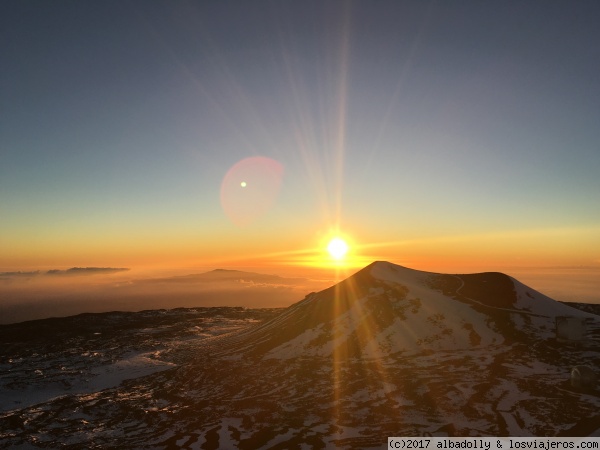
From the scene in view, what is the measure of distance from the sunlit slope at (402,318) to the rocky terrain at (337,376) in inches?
8.5

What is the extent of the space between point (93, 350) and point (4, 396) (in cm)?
2088

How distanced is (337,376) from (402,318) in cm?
1421

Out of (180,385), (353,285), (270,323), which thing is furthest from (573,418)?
(270,323)

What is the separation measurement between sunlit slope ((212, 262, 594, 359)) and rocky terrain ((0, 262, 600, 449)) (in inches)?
8.5

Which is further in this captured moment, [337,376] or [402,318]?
[402,318]

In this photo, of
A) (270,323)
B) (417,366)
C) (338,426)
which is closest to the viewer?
(338,426)

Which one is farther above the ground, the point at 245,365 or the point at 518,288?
the point at 518,288

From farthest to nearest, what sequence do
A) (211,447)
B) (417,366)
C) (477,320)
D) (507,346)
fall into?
(477,320), (507,346), (417,366), (211,447)

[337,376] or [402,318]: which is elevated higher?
[402,318]

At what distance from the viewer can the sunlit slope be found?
144 ft

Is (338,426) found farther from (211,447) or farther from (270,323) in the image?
(270,323)

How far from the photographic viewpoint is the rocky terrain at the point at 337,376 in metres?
25.8

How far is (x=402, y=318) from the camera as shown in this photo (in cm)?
4781

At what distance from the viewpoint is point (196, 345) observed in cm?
5862
